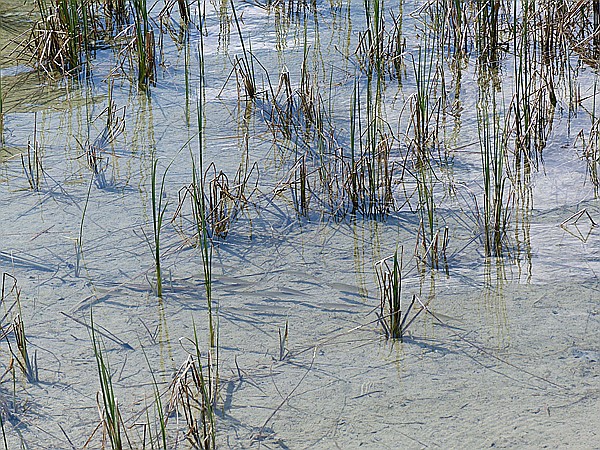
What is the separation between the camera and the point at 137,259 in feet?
9.07

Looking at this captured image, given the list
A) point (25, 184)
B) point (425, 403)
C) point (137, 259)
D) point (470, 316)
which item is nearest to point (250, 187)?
point (137, 259)

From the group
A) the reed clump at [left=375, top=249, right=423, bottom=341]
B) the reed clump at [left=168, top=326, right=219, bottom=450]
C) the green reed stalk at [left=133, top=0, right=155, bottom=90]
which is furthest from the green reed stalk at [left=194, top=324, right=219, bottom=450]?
the green reed stalk at [left=133, top=0, right=155, bottom=90]

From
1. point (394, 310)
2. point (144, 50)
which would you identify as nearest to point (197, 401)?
point (394, 310)

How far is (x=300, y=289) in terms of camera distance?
258 cm

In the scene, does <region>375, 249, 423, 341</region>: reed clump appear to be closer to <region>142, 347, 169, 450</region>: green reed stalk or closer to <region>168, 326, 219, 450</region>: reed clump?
<region>168, 326, 219, 450</region>: reed clump

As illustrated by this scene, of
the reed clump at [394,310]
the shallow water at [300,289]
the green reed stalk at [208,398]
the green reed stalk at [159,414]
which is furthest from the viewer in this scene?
the reed clump at [394,310]

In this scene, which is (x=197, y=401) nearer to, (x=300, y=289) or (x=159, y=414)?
(x=159, y=414)

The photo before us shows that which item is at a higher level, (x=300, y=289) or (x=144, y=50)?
(x=144, y=50)

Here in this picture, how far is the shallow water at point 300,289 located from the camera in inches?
80.0

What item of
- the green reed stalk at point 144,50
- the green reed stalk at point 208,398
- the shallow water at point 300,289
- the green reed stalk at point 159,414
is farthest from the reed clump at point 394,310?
the green reed stalk at point 144,50

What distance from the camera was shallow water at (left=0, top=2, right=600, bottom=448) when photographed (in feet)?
6.66

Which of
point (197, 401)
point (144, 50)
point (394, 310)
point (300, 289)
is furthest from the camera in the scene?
point (144, 50)

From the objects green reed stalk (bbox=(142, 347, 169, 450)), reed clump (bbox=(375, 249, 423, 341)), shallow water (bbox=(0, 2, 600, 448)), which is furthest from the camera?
reed clump (bbox=(375, 249, 423, 341))

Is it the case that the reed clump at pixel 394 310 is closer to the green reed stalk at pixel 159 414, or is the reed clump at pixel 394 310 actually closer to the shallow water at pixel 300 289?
the shallow water at pixel 300 289
